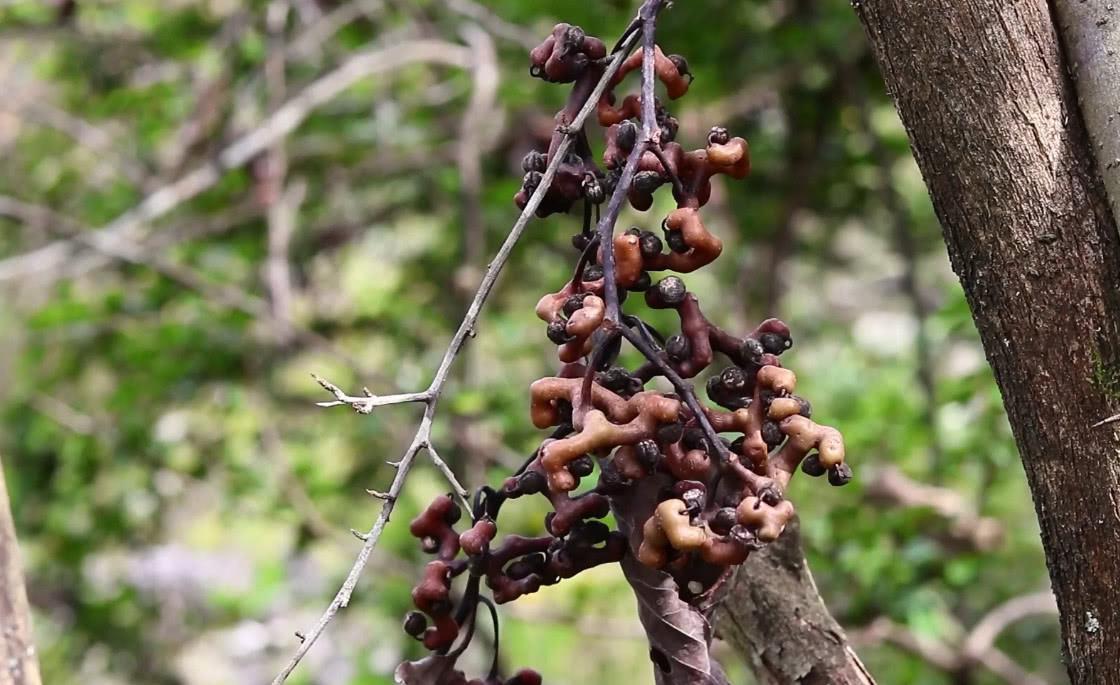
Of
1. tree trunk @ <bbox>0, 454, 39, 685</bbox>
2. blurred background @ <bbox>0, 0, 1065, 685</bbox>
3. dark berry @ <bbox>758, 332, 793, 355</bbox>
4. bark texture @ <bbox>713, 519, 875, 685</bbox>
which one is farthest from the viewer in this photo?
blurred background @ <bbox>0, 0, 1065, 685</bbox>

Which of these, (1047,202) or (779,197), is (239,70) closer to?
(779,197)

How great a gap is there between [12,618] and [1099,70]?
1.12 meters

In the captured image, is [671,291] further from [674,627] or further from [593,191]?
[674,627]

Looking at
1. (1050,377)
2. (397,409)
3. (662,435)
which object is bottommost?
(662,435)

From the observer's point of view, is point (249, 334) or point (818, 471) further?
point (249, 334)

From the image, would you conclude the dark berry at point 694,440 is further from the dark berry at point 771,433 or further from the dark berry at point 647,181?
the dark berry at point 647,181

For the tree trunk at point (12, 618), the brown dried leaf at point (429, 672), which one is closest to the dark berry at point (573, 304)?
the brown dried leaf at point (429, 672)

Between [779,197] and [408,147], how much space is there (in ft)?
3.39

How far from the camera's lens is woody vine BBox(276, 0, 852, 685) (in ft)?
2.76

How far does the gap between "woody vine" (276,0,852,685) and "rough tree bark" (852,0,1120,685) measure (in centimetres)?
14

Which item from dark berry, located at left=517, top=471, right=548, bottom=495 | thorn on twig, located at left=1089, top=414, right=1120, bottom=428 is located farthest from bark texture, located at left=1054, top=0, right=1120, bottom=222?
dark berry, located at left=517, top=471, right=548, bottom=495

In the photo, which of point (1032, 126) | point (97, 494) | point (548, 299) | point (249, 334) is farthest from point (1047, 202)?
point (97, 494)

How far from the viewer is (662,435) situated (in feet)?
2.82

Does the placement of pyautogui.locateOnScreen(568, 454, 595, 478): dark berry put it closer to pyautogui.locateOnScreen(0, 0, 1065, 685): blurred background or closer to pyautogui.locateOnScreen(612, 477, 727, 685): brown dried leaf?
pyautogui.locateOnScreen(612, 477, 727, 685): brown dried leaf
